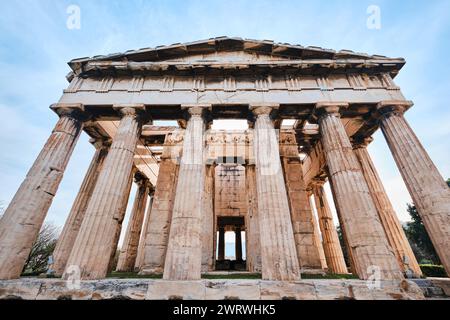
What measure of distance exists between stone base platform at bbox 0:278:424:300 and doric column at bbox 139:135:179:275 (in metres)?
3.75

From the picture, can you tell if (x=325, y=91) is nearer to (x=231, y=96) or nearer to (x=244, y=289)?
(x=231, y=96)

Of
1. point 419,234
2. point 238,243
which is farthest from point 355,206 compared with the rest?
point 419,234

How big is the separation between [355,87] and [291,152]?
464cm

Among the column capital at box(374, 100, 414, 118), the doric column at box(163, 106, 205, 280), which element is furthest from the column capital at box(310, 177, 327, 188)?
the doric column at box(163, 106, 205, 280)

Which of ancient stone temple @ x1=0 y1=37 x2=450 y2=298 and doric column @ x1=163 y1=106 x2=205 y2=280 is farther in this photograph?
ancient stone temple @ x1=0 y1=37 x2=450 y2=298

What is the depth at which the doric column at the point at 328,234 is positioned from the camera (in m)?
13.4

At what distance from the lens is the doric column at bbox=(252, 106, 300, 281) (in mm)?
6816

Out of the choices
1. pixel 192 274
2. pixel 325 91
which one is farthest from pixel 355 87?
pixel 192 274

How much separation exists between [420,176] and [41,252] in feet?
110

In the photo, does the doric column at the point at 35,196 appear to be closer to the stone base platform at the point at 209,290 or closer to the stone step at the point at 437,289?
the stone base platform at the point at 209,290

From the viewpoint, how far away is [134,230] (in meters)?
14.7

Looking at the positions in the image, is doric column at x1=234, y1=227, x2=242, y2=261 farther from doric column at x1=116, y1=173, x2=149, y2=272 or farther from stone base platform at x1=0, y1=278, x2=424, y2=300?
stone base platform at x1=0, y1=278, x2=424, y2=300

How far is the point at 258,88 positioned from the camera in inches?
404

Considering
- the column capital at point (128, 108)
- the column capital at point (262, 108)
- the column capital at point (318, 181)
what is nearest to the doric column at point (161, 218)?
the column capital at point (128, 108)
